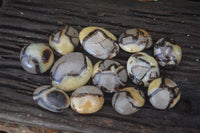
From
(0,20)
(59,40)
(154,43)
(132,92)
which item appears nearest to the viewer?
(132,92)

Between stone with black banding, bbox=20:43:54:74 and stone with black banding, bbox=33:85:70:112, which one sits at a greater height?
stone with black banding, bbox=20:43:54:74

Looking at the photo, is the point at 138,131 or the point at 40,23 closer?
the point at 138,131

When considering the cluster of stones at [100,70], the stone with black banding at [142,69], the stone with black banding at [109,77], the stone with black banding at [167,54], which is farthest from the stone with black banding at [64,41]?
the stone with black banding at [167,54]

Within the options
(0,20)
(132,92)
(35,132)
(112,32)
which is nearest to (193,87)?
(132,92)

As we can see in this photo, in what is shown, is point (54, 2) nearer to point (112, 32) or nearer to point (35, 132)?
point (112, 32)

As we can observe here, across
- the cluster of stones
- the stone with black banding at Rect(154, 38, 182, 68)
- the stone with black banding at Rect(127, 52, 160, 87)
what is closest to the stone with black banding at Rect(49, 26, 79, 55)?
the cluster of stones

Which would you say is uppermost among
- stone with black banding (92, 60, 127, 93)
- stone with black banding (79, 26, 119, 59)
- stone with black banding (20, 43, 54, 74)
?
stone with black banding (79, 26, 119, 59)

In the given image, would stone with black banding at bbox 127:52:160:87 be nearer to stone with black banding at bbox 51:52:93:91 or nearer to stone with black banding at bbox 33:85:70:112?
stone with black banding at bbox 51:52:93:91

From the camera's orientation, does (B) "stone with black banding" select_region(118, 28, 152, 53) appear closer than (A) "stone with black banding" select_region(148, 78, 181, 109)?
No
